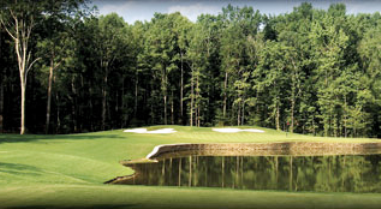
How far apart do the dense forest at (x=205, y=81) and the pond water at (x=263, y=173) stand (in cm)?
2762

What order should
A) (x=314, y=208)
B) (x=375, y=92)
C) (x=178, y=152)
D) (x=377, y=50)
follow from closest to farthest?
(x=314, y=208), (x=178, y=152), (x=375, y=92), (x=377, y=50)

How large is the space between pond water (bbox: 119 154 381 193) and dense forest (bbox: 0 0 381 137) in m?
27.6

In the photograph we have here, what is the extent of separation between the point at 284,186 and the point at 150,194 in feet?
22.3

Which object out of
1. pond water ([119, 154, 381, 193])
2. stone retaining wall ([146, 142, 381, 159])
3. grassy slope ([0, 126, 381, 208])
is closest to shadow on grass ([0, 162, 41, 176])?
grassy slope ([0, 126, 381, 208])

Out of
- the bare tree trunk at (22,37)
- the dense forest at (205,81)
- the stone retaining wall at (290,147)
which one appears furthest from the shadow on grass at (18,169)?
the dense forest at (205,81)

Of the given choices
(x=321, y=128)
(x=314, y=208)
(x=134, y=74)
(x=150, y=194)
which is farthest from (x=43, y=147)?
(x=321, y=128)

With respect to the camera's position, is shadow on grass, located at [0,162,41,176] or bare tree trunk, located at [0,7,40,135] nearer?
shadow on grass, located at [0,162,41,176]

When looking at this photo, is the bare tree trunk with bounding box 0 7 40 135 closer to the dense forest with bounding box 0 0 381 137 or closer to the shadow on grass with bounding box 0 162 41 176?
the dense forest with bounding box 0 0 381 137

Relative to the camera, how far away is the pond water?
14172mm

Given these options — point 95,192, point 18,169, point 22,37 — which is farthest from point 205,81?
point 95,192

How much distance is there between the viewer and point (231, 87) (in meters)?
54.6

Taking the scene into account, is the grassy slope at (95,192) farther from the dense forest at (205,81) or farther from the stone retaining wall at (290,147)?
the dense forest at (205,81)

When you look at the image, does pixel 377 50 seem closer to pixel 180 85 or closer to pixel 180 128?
pixel 180 85

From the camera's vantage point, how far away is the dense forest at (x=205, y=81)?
156ft
